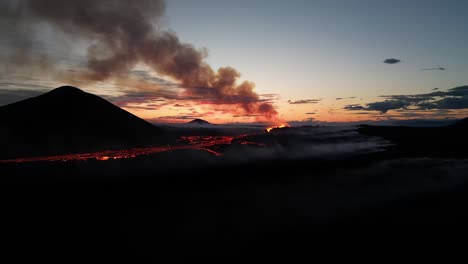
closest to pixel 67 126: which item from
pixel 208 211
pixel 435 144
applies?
pixel 208 211

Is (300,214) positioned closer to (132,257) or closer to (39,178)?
(132,257)

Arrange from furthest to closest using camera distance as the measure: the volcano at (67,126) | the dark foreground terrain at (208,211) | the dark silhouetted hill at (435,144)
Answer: the dark silhouetted hill at (435,144) < the volcano at (67,126) < the dark foreground terrain at (208,211)

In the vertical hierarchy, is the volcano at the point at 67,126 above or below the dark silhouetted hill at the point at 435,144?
above

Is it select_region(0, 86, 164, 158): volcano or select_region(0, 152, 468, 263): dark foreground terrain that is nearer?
select_region(0, 152, 468, 263): dark foreground terrain

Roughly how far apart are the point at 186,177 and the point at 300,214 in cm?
1439

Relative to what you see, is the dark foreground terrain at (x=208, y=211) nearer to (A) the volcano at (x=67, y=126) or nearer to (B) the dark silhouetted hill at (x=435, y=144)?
(A) the volcano at (x=67, y=126)

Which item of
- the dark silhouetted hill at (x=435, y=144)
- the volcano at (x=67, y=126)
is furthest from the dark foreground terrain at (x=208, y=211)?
the dark silhouetted hill at (x=435, y=144)

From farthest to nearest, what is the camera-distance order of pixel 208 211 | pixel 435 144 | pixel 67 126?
pixel 435 144
pixel 67 126
pixel 208 211

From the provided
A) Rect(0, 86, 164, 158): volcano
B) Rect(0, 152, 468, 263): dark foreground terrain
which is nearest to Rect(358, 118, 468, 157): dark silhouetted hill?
Rect(0, 152, 468, 263): dark foreground terrain

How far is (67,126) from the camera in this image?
54156mm

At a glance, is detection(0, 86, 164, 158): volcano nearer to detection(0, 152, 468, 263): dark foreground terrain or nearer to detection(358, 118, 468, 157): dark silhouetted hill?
detection(0, 152, 468, 263): dark foreground terrain

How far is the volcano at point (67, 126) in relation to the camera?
4460cm

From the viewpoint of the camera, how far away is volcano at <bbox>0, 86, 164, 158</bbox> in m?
44.6

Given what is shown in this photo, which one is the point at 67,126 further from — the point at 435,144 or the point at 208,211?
the point at 435,144
